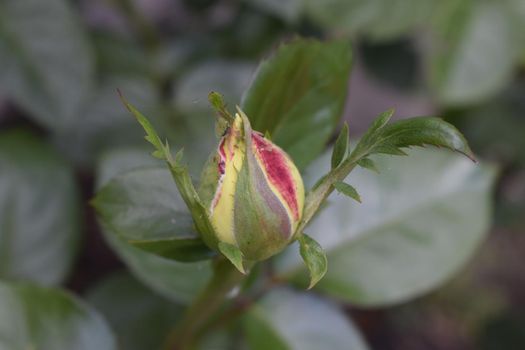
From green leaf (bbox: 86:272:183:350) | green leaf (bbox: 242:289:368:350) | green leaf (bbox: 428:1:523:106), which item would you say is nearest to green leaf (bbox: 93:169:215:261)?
green leaf (bbox: 242:289:368:350)

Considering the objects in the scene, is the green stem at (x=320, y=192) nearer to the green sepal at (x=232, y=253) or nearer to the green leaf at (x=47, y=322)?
the green sepal at (x=232, y=253)

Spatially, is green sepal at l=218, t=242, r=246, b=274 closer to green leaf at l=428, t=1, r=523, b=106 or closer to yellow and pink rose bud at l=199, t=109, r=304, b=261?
yellow and pink rose bud at l=199, t=109, r=304, b=261

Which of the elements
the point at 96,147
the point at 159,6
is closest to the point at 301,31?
the point at 96,147

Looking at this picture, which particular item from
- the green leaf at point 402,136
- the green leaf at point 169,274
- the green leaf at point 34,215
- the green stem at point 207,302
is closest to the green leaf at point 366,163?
the green leaf at point 402,136

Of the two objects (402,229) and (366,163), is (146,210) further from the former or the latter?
(402,229)

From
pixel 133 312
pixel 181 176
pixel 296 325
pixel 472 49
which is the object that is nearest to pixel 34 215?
pixel 133 312
